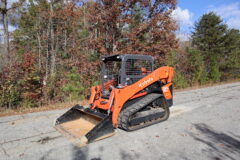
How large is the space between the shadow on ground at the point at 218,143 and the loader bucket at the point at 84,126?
6.86 ft

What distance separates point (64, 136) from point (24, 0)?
1252 centimetres

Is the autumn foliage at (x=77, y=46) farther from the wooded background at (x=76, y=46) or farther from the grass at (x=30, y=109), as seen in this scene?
the grass at (x=30, y=109)

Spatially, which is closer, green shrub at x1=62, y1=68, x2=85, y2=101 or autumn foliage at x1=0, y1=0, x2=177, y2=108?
autumn foliage at x1=0, y1=0, x2=177, y2=108

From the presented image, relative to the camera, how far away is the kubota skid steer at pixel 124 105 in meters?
3.89

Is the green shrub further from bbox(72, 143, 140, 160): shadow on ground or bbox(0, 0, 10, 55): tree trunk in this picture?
bbox(0, 0, 10, 55): tree trunk

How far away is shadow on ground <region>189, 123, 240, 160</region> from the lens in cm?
310

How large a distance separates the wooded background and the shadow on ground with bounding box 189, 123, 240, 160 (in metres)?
5.57

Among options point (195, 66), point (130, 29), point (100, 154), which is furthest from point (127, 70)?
point (195, 66)

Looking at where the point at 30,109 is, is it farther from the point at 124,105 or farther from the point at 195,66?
the point at 195,66

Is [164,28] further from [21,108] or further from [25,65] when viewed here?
[21,108]

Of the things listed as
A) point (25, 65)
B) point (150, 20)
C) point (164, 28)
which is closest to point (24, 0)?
point (25, 65)

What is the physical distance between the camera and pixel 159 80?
5.25 m

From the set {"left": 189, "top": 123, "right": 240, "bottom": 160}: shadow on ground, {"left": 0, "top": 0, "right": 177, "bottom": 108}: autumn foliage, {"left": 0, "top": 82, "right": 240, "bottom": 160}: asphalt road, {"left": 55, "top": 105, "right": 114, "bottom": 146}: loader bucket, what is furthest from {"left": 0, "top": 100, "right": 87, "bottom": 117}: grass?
{"left": 189, "top": 123, "right": 240, "bottom": 160}: shadow on ground

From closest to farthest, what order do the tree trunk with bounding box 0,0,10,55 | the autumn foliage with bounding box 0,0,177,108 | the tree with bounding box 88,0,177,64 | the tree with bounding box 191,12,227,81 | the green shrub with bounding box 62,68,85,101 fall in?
1. the autumn foliage with bounding box 0,0,177,108
2. the green shrub with bounding box 62,68,85,101
3. the tree with bounding box 88,0,177,64
4. the tree trunk with bounding box 0,0,10,55
5. the tree with bounding box 191,12,227,81
